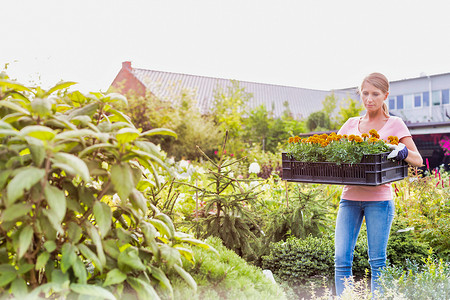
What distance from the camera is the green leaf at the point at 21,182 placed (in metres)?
1.02

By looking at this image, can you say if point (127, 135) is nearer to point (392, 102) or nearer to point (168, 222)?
point (168, 222)

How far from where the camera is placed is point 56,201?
3.63 ft

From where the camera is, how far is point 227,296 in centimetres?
164

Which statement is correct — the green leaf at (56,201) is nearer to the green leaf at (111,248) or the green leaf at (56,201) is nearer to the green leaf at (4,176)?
the green leaf at (4,176)

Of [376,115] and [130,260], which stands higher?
[376,115]

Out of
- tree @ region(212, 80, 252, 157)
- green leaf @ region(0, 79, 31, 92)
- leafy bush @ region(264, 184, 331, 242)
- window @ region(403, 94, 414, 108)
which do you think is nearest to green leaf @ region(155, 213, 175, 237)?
green leaf @ region(0, 79, 31, 92)

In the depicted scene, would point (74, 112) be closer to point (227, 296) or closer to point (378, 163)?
point (227, 296)

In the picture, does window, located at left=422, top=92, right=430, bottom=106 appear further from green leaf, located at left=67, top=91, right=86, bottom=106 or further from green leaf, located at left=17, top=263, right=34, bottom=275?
green leaf, located at left=17, top=263, right=34, bottom=275

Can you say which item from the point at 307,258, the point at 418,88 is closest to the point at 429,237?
the point at 307,258

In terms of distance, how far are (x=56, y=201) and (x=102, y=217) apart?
17 cm

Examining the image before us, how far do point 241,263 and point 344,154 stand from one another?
107cm

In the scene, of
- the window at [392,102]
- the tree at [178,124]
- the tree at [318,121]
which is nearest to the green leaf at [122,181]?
the tree at [178,124]

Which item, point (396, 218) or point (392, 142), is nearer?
point (392, 142)

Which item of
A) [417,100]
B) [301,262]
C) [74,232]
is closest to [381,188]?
[301,262]
